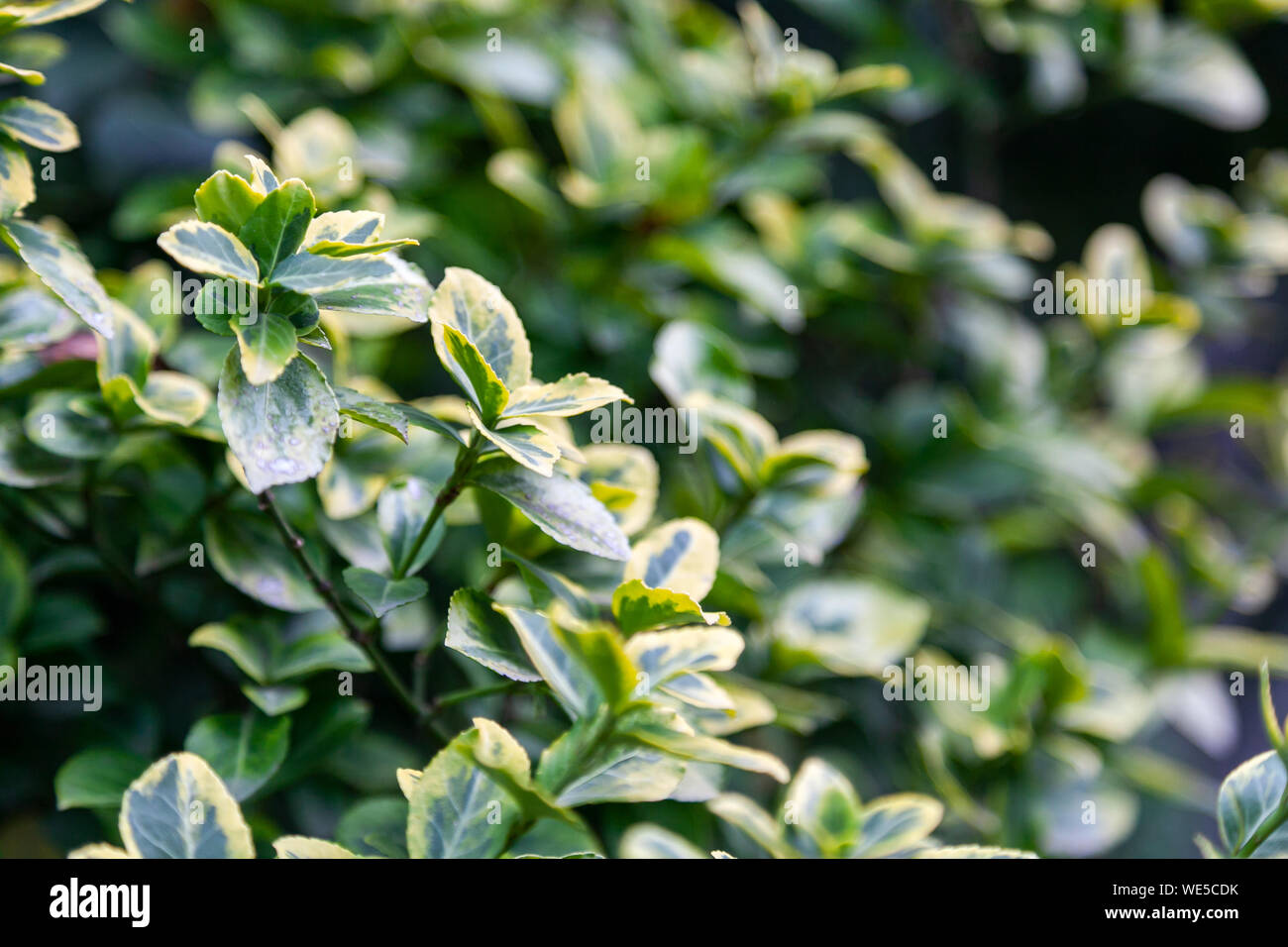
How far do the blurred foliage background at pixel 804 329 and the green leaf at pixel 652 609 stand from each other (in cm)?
20

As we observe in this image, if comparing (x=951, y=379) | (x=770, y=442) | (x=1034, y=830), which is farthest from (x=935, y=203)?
(x=1034, y=830)

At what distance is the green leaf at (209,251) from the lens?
19.5 inches

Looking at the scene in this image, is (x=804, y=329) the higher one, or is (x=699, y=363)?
(x=804, y=329)

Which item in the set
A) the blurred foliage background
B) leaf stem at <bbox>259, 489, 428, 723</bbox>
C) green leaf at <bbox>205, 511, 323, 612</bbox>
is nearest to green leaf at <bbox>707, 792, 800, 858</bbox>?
the blurred foliage background

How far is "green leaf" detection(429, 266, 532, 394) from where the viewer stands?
0.58 m

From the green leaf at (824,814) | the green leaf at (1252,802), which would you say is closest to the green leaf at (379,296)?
the green leaf at (824,814)

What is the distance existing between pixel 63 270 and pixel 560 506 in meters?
0.34

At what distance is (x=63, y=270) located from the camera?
573 mm

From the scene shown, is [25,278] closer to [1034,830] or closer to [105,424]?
[105,424]

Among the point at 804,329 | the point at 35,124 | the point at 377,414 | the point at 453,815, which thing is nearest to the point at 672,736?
the point at 453,815

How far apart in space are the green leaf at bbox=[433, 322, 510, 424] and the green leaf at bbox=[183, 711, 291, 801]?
0.29 m

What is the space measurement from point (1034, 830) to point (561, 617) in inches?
26.0

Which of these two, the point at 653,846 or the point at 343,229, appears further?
the point at 653,846

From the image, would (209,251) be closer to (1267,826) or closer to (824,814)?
(824,814)
